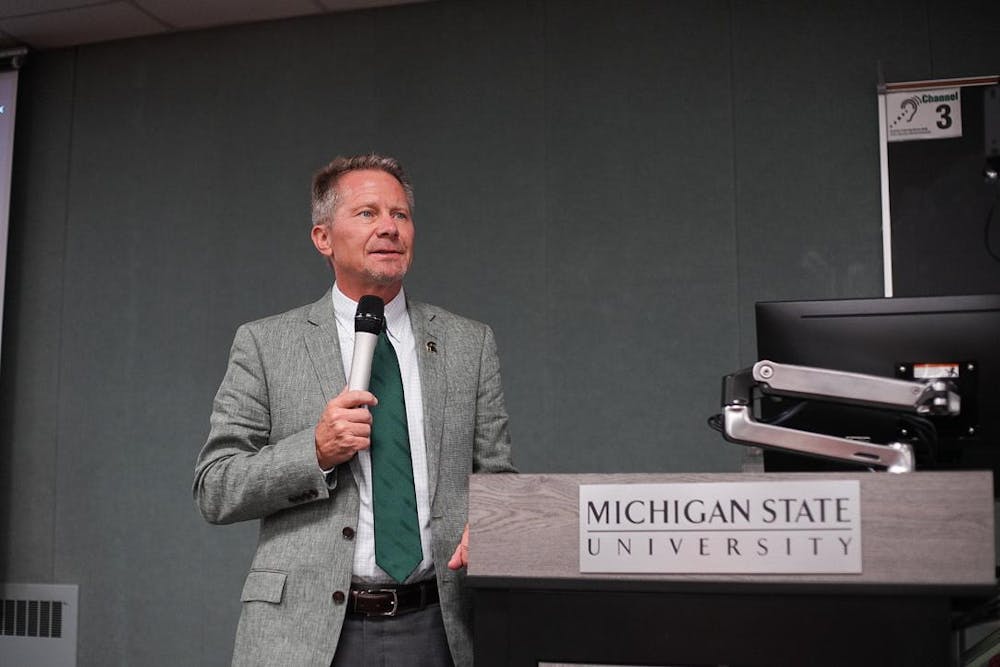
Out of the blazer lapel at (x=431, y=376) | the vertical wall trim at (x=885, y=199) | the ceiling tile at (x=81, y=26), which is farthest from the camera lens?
the ceiling tile at (x=81, y=26)

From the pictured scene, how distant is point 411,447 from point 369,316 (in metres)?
0.31

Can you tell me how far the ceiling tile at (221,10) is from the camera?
4.14 metres

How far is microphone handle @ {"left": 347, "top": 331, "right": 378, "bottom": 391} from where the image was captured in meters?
1.71

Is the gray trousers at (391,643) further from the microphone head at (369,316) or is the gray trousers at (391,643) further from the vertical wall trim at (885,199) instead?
the vertical wall trim at (885,199)

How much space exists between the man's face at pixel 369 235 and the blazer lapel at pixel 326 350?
0.09 meters

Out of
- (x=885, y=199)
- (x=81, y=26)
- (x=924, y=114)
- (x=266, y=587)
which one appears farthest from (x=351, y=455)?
(x=81, y=26)

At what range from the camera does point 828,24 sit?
364 cm

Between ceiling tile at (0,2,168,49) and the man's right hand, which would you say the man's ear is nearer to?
the man's right hand

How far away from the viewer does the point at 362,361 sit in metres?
1.74

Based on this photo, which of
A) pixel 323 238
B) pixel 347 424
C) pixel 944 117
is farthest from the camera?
pixel 944 117

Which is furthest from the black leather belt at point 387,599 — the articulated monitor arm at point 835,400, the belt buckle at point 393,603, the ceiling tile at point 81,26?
the ceiling tile at point 81,26

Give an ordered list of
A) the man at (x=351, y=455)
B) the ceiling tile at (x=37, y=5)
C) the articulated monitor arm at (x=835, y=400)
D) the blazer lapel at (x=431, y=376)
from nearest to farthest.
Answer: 1. the articulated monitor arm at (x=835, y=400)
2. the man at (x=351, y=455)
3. the blazer lapel at (x=431, y=376)
4. the ceiling tile at (x=37, y=5)

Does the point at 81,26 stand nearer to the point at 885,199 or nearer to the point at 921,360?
the point at 885,199

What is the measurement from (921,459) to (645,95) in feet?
7.81
